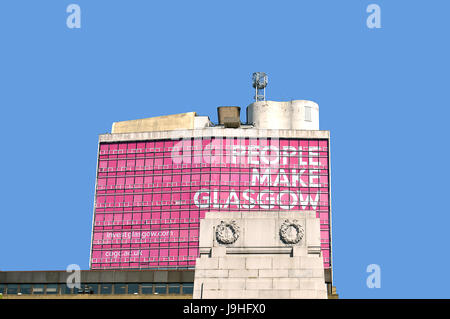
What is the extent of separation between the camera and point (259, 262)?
2137 inches

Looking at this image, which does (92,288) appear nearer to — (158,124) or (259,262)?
(158,124)

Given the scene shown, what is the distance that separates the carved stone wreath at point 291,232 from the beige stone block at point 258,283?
3151mm

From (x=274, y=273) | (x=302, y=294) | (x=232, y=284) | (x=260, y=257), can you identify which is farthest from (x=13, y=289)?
→ (x=302, y=294)

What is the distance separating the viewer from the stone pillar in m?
53.4

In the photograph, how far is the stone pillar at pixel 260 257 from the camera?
53406 millimetres

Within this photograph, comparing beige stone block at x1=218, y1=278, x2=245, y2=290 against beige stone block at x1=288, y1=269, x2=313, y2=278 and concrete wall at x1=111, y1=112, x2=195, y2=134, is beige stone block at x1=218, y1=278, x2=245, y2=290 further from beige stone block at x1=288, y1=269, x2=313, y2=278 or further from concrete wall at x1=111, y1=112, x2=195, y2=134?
concrete wall at x1=111, y1=112, x2=195, y2=134

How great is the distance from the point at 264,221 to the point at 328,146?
105463 mm

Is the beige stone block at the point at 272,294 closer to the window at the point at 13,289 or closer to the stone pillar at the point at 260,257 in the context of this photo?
the stone pillar at the point at 260,257

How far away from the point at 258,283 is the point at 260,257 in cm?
197

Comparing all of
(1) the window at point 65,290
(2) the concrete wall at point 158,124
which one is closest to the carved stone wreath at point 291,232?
(1) the window at point 65,290
